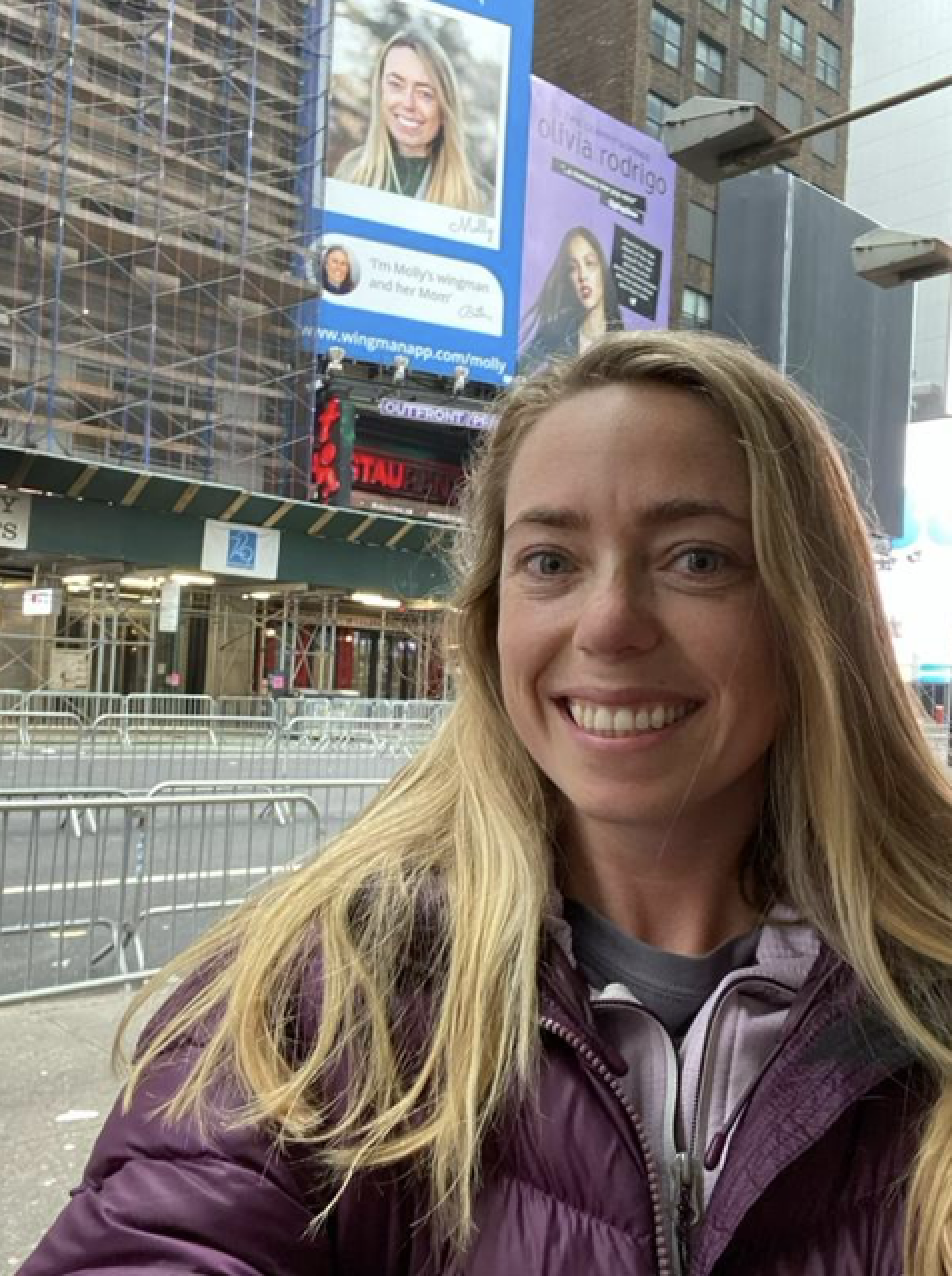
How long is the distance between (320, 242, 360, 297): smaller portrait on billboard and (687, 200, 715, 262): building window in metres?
19.1

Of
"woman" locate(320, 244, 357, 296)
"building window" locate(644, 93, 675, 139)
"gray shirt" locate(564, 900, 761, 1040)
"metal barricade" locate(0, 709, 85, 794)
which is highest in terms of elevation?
"building window" locate(644, 93, 675, 139)

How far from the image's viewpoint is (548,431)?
1450 mm

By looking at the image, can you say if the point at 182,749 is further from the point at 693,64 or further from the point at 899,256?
the point at 693,64

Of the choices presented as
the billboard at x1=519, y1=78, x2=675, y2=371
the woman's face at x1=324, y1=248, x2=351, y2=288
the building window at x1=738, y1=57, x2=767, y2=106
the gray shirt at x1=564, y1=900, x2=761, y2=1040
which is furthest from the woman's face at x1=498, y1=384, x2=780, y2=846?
the building window at x1=738, y1=57, x2=767, y2=106

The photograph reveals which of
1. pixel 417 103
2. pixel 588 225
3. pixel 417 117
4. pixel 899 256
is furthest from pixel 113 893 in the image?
pixel 588 225

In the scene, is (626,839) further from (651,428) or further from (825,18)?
(825,18)

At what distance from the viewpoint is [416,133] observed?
2886cm

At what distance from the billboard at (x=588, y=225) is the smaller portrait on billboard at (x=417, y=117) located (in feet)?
6.87

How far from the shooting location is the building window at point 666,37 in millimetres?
40875

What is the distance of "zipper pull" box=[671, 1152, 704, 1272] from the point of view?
116 centimetres

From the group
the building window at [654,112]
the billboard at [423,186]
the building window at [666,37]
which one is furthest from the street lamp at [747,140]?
the building window at [666,37]

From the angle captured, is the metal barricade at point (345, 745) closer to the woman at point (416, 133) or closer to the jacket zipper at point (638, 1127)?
the jacket zipper at point (638, 1127)

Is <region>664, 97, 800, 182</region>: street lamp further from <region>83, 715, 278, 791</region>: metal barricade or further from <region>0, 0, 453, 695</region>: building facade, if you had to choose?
<region>0, 0, 453, 695</region>: building facade

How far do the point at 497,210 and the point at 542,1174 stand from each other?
31.8 m
